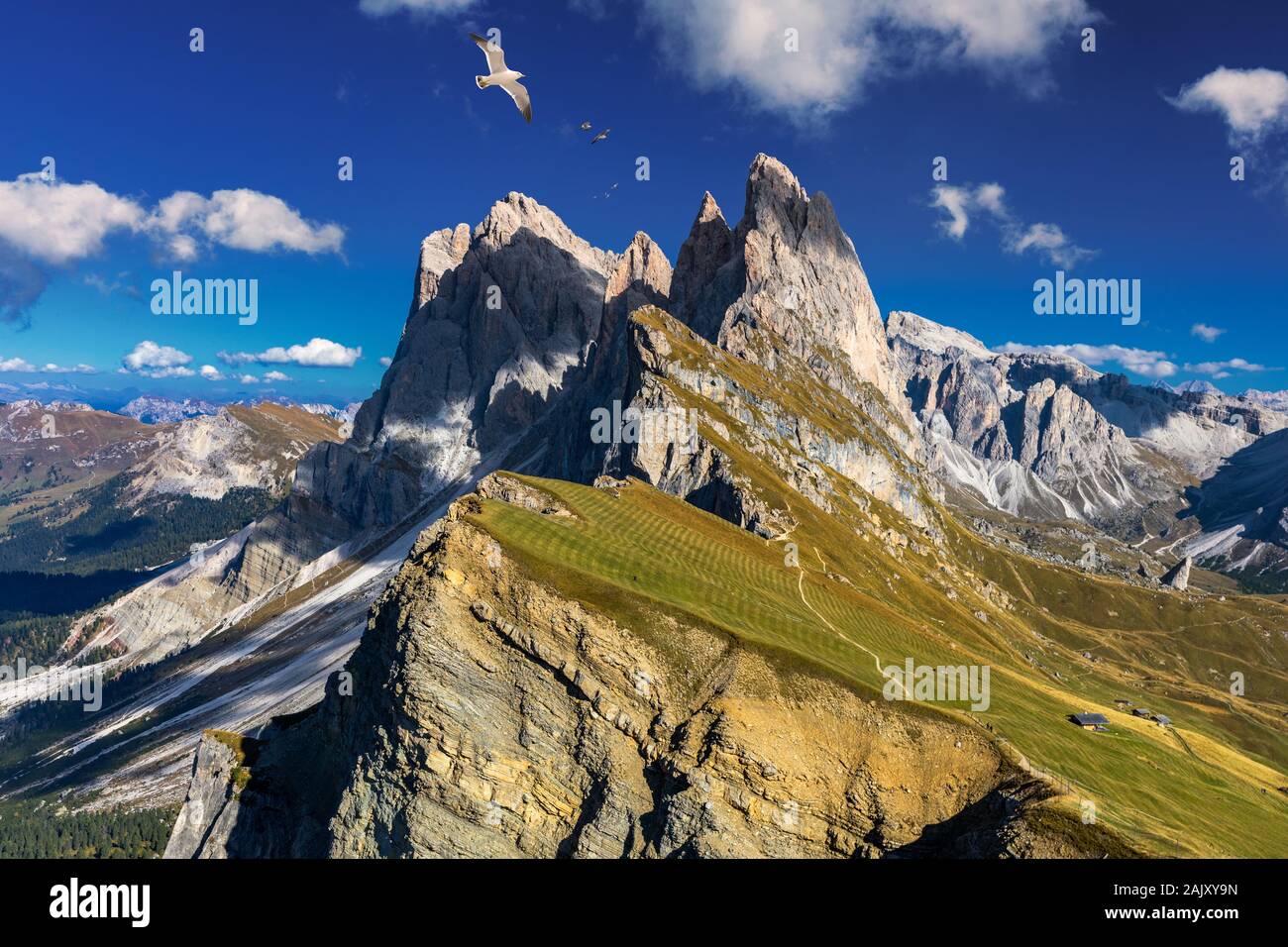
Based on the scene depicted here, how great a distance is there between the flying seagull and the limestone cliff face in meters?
26.8

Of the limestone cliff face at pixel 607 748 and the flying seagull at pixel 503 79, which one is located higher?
the flying seagull at pixel 503 79

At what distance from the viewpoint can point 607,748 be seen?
40719mm

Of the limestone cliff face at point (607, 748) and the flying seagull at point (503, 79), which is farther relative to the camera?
the limestone cliff face at point (607, 748)

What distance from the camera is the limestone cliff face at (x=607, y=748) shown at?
3769 cm

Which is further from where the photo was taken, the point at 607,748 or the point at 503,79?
the point at 607,748

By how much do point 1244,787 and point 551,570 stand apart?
288 feet

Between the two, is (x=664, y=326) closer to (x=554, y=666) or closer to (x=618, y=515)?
(x=618, y=515)

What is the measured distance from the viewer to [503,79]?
32750 mm

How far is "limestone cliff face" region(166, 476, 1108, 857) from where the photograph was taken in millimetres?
37688

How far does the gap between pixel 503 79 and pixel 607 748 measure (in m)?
38.7

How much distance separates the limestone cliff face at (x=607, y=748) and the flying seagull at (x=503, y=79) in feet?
88.0

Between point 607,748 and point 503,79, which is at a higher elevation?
point 503,79
